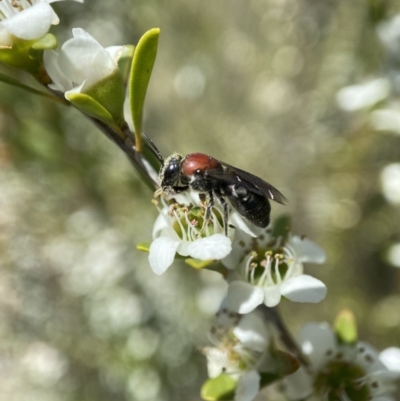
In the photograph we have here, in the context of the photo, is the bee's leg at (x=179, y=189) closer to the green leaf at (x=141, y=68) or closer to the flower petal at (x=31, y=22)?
the green leaf at (x=141, y=68)

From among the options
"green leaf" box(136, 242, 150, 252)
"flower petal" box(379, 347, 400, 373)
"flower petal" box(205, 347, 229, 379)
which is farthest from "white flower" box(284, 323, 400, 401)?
"green leaf" box(136, 242, 150, 252)

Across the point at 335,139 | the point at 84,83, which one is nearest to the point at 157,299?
the point at 335,139

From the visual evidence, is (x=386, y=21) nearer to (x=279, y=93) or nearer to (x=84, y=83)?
(x=84, y=83)

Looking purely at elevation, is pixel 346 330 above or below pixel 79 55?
below

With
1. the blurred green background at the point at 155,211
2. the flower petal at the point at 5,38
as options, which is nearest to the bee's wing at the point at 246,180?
the flower petal at the point at 5,38

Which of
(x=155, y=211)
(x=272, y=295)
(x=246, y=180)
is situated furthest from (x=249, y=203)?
(x=155, y=211)

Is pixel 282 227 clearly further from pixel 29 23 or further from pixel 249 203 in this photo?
pixel 29 23

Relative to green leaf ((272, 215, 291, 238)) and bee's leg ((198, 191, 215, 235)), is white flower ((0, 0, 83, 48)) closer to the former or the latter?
bee's leg ((198, 191, 215, 235))
